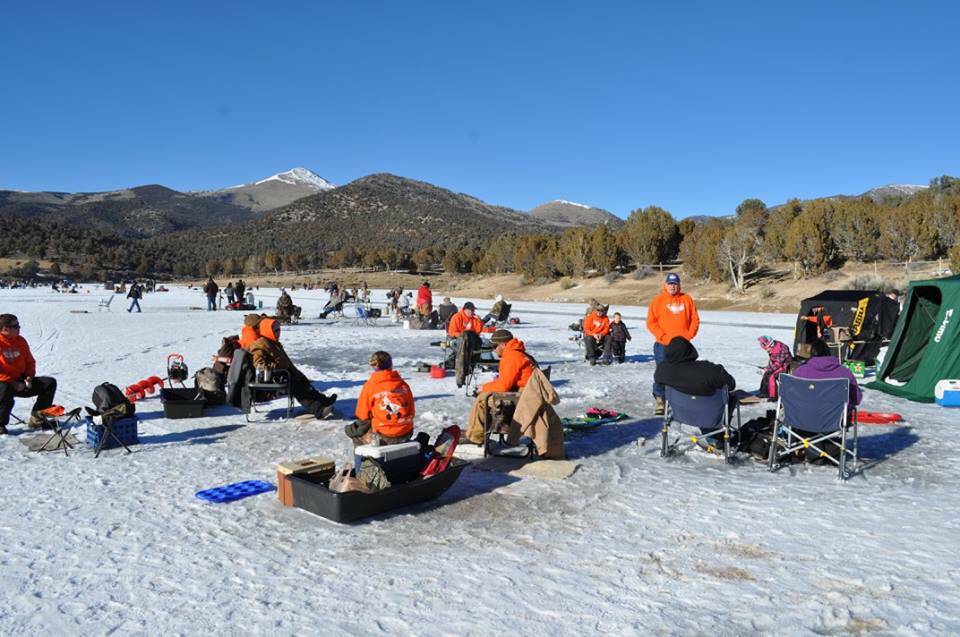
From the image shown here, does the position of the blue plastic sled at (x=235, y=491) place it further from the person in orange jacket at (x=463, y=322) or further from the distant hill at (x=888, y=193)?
the distant hill at (x=888, y=193)

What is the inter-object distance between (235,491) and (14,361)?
3696 millimetres

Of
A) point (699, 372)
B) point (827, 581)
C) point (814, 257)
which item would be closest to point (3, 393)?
point (699, 372)

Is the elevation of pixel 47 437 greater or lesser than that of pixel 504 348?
lesser

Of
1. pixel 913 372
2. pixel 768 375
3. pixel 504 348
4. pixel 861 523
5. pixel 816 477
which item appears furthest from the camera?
pixel 913 372

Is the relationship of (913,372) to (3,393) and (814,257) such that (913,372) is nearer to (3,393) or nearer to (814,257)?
(3,393)

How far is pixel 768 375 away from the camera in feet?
29.8

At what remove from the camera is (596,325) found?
13.8 meters

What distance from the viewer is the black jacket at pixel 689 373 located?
672cm

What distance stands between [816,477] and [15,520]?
634 centimetres

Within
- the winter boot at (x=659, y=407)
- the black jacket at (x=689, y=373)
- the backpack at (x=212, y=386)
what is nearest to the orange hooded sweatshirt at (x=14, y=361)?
the backpack at (x=212, y=386)

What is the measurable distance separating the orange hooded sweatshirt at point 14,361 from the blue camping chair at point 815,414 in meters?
7.54

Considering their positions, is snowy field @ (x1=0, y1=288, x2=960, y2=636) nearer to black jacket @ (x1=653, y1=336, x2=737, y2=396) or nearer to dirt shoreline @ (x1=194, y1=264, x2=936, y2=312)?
black jacket @ (x1=653, y1=336, x2=737, y2=396)

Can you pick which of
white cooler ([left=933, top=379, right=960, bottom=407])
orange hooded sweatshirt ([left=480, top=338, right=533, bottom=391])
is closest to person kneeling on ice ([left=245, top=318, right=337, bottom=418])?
orange hooded sweatshirt ([left=480, top=338, right=533, bottom=391])

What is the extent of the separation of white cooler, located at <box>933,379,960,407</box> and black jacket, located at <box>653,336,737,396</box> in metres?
4.57
